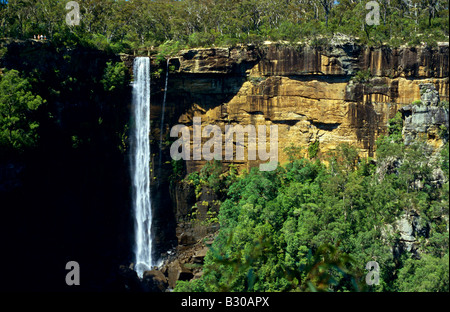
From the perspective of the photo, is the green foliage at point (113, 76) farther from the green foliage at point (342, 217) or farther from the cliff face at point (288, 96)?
the green foliage at point (342, 217)

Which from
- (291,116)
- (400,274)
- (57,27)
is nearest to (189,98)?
(291,116)

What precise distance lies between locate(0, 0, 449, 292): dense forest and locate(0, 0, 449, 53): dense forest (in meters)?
0.11

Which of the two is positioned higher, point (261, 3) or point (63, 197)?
point (261, 3)

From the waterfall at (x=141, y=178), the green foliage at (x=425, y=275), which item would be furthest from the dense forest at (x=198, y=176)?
the waterfall at (x=141, y=178)

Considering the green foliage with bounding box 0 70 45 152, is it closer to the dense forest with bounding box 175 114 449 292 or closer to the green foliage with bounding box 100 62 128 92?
the green foliage with bounding box 100 62 128 92

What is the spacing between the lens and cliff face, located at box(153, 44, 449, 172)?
2184cm

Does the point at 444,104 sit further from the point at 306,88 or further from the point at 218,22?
the point at 218,22

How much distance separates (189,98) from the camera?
2483cm

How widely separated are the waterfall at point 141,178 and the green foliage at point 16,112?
5444 mm

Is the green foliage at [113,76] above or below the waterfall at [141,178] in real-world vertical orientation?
above

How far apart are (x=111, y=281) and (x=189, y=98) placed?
10.1 meters

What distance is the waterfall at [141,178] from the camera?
24.3 m

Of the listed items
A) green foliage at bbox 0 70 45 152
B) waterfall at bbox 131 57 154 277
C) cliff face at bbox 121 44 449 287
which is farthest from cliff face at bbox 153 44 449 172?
green foliage at bbox 0 70 45 152

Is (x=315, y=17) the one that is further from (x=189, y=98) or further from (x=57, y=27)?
(x=57, y=27)
